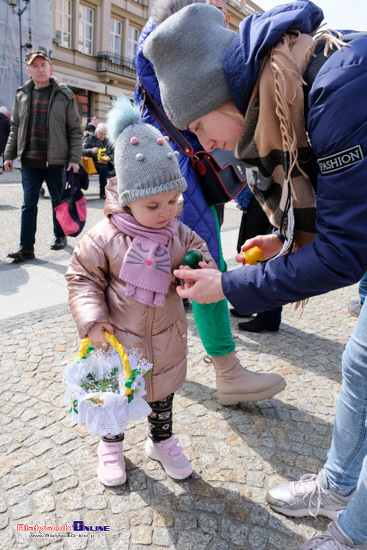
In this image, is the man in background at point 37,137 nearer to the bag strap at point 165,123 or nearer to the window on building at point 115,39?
the bag strap at point 165,123

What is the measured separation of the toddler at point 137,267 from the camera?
1645 mm

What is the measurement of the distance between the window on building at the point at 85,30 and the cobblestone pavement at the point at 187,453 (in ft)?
80.1

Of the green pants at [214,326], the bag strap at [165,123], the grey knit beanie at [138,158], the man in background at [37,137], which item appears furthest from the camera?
the man in background at [37,137]

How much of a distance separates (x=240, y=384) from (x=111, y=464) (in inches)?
30.6

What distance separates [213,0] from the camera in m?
2.29

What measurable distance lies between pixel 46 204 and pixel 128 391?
7259 millimetres

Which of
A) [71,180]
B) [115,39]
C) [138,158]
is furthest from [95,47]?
[138,158]

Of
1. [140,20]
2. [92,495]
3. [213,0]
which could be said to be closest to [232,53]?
[213,0]

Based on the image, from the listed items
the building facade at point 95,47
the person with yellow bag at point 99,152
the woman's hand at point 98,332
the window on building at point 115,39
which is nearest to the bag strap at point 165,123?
the woman's hand at point 98,332

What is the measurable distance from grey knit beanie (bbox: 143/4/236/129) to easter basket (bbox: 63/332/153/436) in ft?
2.84

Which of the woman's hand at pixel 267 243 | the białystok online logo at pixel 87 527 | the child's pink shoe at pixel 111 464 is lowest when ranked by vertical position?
the białystok online logo at pixel 87 527

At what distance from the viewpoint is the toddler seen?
1.64 m

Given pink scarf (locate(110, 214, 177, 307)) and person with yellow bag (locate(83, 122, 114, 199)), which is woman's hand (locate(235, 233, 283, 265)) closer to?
pink scarf (locate(110, 214, 177, 307))

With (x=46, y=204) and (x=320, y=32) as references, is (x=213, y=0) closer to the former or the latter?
(x=320, y=32)
